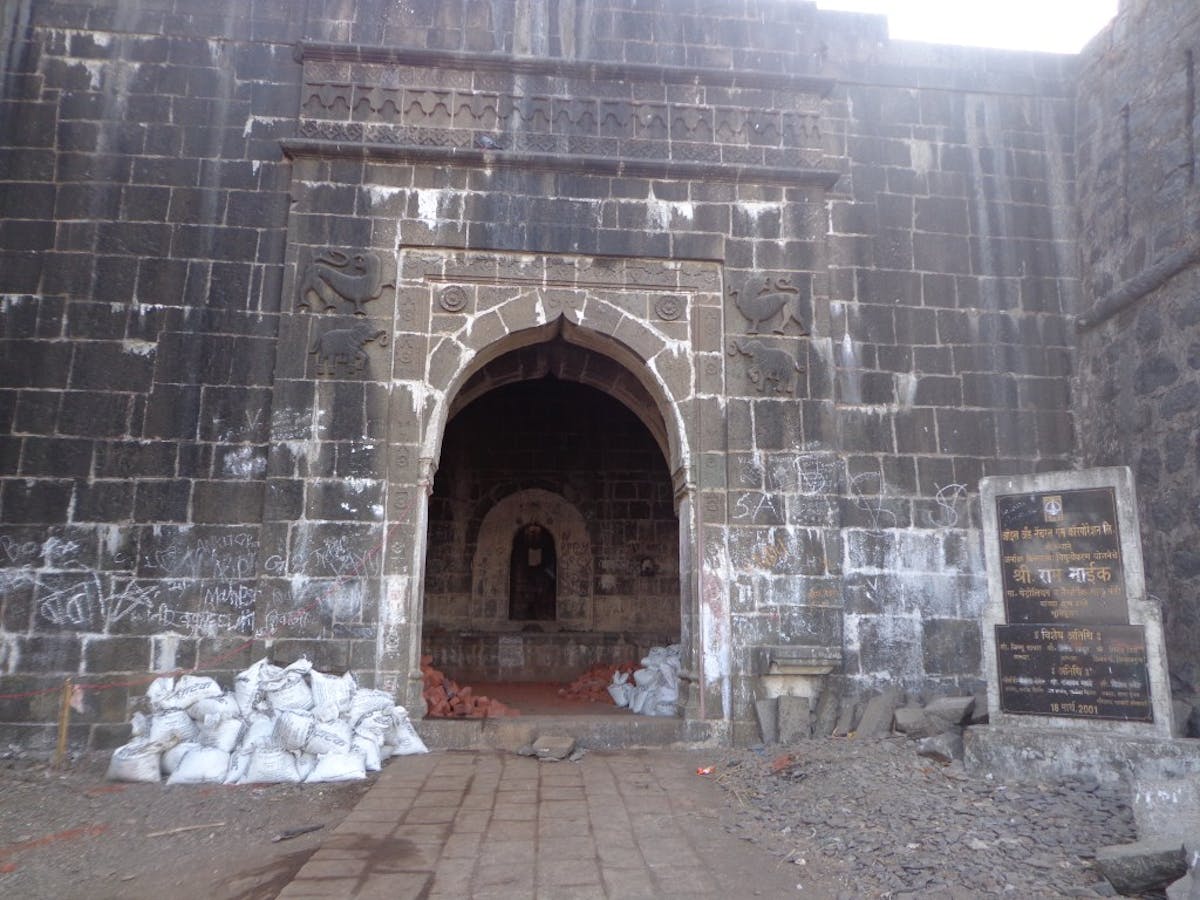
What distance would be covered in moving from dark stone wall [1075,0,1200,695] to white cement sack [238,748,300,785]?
675 centimetres

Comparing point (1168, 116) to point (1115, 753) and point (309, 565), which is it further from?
point (309, 565)

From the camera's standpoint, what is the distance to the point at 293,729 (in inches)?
238

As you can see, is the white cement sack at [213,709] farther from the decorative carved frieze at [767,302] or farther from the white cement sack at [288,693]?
the decorative carved frieze at [767,302]

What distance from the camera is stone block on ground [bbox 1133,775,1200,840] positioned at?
12.7 feet

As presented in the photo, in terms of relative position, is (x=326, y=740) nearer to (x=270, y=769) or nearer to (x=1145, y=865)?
(x=270, y=769)

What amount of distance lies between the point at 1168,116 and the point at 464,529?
9.16 m

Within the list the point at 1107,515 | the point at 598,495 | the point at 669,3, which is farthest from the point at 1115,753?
the point at 598,495

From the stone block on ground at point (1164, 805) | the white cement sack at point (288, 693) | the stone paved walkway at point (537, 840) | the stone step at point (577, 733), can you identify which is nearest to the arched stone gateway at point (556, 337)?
the stone step at point (577, 733)

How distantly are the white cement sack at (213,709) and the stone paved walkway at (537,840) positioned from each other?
1240mm

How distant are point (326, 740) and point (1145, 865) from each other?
4.93 m

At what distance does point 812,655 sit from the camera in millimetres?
6840

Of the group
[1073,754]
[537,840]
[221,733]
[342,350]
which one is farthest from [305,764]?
[1073,754]

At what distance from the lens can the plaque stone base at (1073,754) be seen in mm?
4672

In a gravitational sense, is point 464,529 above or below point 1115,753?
above
